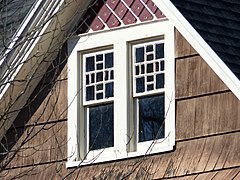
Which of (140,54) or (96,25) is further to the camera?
(96,25)

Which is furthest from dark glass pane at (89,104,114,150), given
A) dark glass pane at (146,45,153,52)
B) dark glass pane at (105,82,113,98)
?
dark glass pane at (146,45,153,52)

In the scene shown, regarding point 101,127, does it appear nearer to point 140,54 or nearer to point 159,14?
point 140,54

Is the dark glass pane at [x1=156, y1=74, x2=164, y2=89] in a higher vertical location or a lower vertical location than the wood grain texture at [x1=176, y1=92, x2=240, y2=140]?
higher

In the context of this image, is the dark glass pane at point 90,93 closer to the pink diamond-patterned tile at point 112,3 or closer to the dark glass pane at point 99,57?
the dark glass pane at point 99,57

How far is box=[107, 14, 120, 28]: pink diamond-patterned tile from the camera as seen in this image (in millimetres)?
14086

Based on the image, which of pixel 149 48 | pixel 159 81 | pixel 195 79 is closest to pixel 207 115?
pixel 195 79

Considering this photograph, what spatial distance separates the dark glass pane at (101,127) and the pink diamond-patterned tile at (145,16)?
3.29ft

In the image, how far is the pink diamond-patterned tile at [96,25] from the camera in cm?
1425

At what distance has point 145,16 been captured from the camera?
13828 mm

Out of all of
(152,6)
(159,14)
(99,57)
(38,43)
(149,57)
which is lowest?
(149,57)

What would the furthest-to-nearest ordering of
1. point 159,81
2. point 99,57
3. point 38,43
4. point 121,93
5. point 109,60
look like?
1. point 38,43
2. point 99,57
3. point 109,60
4. point 121,93
5. point 159,81

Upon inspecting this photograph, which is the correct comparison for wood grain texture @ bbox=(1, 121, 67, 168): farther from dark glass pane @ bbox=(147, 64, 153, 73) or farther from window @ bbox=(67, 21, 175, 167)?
dark glass pane @ bbox=(147, 64, 153, 73)

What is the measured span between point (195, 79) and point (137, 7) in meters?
1.21

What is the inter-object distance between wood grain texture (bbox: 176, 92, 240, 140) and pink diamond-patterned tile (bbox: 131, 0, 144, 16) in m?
1.20
